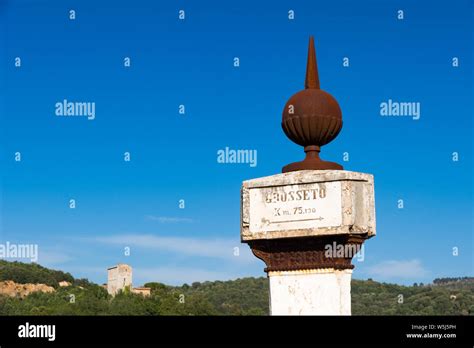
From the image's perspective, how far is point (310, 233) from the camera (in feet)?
46.5

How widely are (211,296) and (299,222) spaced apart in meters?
80.6

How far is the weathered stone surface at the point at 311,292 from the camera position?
1412 cm

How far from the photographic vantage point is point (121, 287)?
116 metres

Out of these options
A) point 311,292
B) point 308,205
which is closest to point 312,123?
point 308,205

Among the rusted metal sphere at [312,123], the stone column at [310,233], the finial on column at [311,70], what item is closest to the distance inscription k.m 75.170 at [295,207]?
the stone column at [310,233]

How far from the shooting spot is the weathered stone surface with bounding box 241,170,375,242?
14070 millimetres

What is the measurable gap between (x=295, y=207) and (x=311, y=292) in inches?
54.5

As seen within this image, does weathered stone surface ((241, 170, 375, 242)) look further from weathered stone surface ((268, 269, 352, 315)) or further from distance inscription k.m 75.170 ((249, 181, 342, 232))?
weathered stone surface ((268, 269, 352, 315))

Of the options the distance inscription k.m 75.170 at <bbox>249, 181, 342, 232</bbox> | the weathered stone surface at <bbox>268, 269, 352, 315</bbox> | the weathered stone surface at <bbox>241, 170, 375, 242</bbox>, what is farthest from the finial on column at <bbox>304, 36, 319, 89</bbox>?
the weathered stone surface at <bbox>268, 269, 352, 315</bbox>
